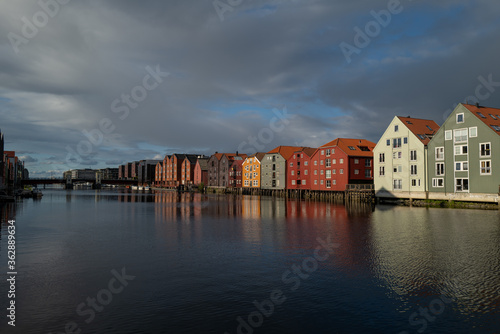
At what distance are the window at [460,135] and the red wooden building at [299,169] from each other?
4224cm

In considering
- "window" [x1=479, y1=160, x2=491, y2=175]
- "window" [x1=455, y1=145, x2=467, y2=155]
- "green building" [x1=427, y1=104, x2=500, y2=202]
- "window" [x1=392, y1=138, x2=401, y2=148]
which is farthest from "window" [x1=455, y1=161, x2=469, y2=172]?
"window" [x1=392, y1=138, x2=401, y2=148]

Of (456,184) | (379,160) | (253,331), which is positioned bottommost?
(253,331)

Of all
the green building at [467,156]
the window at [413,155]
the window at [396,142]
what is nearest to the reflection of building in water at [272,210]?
the window at [396,142]

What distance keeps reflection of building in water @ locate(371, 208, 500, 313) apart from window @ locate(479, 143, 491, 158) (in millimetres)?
24932

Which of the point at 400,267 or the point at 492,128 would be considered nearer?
the point at 400,267

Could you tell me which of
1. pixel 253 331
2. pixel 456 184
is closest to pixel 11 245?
pixel 253 331

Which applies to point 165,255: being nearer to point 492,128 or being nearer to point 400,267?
point 400,267

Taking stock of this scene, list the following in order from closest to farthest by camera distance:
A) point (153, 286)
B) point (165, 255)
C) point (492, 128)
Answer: point (153, 286) → point (165, 255) → point (492, 128)

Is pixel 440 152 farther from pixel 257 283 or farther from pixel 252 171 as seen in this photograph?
pixel 252 171

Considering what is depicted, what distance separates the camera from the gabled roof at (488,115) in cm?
5612

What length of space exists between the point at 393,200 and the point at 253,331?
218 ft

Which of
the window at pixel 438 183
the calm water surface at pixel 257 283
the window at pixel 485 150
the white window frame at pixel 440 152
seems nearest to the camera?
the calm water surface at pixel 257 283

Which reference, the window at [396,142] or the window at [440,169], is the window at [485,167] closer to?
the window at [440,169]

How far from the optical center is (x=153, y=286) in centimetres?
1578
